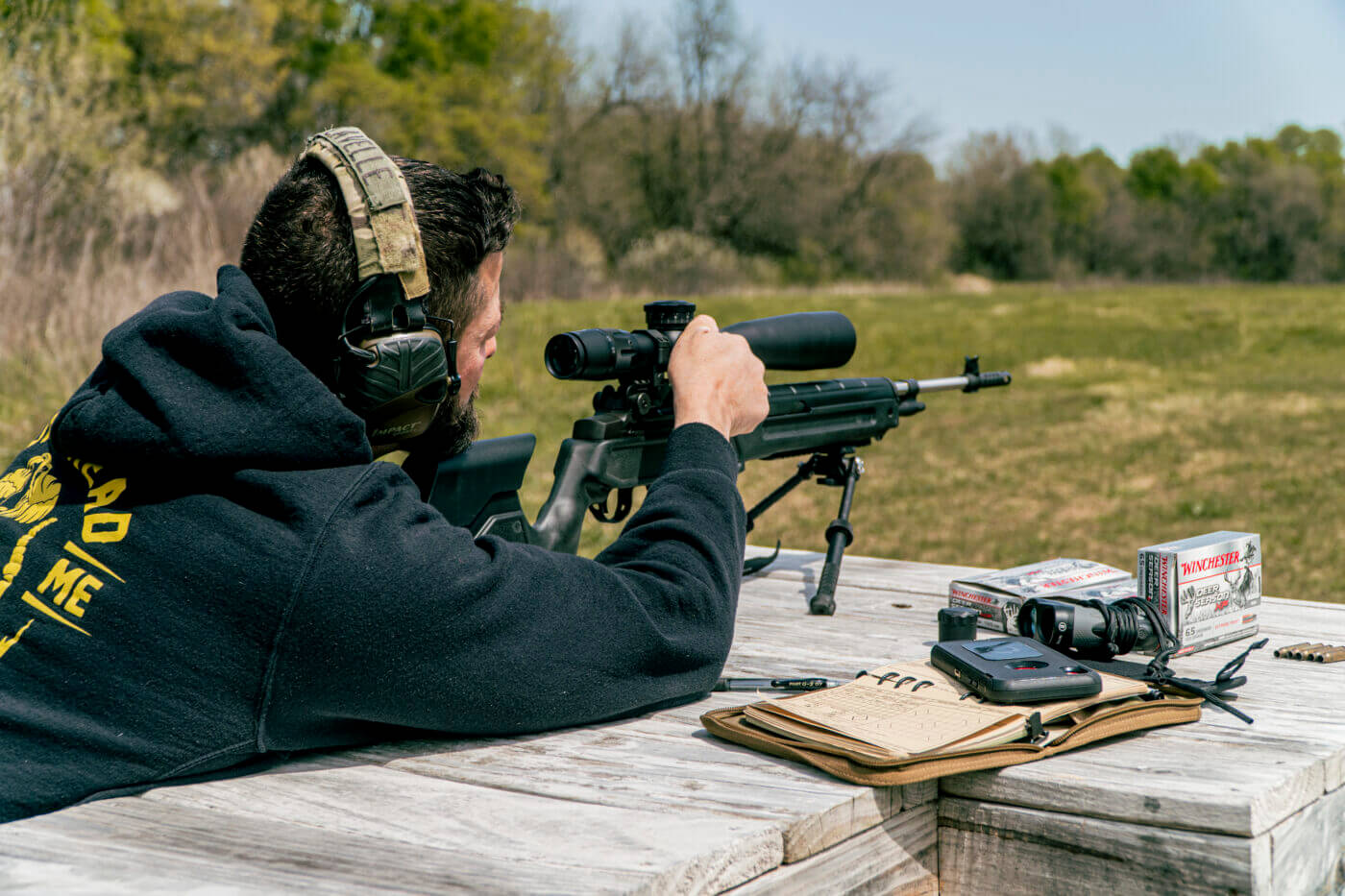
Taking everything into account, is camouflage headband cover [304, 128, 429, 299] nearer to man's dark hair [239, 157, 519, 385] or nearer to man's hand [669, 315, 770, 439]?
man's dark hair [239, 157, 519, 385]

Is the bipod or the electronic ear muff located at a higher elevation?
the electronic ear muff

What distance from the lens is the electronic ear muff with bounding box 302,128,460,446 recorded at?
1.88 metres

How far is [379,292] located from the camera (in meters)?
1.93

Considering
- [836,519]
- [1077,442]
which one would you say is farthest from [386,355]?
[1077,442]

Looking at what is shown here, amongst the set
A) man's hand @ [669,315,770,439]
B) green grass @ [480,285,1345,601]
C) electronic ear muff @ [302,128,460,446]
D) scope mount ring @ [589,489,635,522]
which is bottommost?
green grass @ [480,285,1345,601]

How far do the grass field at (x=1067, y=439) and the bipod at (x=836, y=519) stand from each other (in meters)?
3.35

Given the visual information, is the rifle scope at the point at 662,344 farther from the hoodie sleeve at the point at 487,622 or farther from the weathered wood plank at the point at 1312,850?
the weathered wood plank at the point at 1312,850

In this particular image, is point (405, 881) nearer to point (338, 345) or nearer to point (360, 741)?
point (360, 741)

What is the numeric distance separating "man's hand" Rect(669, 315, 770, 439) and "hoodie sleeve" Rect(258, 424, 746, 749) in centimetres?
29

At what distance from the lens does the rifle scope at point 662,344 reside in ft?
9.12

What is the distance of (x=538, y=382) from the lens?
14.6 metres

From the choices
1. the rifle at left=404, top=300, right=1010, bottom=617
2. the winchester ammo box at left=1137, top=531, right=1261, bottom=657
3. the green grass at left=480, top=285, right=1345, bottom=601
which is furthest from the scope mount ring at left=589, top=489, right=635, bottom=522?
the green grass at left=480, top=285, right=1345, bottom=601

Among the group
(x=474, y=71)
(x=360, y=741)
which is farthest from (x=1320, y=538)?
(x=474, y=71)

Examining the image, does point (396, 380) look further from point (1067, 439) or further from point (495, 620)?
point (1067, 439)
